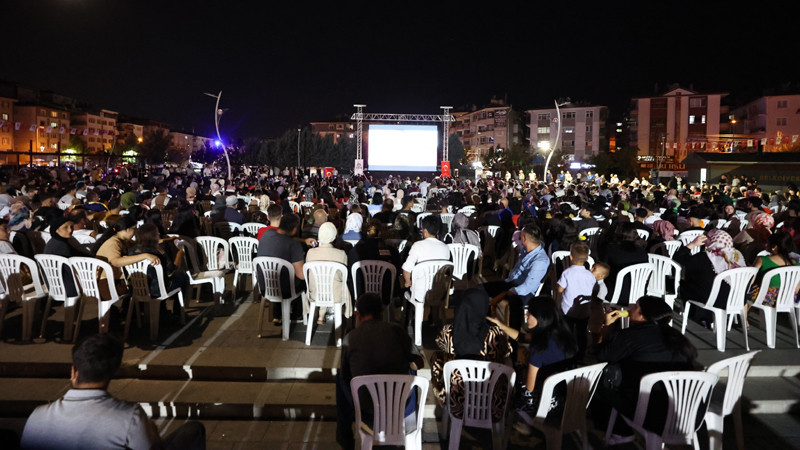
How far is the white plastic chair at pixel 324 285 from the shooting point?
5293mm

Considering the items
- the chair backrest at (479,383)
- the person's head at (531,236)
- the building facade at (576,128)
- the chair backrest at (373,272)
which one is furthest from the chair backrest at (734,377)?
the building facade at (576,128)

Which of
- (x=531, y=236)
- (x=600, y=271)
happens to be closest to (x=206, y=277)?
(x=531, y=236)

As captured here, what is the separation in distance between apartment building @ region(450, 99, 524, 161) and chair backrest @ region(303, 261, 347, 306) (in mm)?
68151

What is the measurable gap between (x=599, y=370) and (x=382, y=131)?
1152 inches

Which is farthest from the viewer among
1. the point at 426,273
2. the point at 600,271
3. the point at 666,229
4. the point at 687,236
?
the point at 687,236

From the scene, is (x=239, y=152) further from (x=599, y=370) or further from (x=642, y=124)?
(x=599, y=370)

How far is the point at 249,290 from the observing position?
25.3 feet

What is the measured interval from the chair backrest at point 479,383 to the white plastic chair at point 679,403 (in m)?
0.78

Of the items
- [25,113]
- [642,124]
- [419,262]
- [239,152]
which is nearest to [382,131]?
[419,262]

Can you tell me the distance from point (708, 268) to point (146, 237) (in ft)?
19.1

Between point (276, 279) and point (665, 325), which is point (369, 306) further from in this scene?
point (276, 279)

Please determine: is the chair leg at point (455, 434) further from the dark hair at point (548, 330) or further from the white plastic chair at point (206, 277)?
the white plastic chair at point (206, 277)

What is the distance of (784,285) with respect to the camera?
5449 mm

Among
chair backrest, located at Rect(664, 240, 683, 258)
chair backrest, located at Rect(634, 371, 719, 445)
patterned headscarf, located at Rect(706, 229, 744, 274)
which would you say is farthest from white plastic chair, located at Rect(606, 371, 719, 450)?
chair backrest, located at Rect(664, 240, 683, 258)
